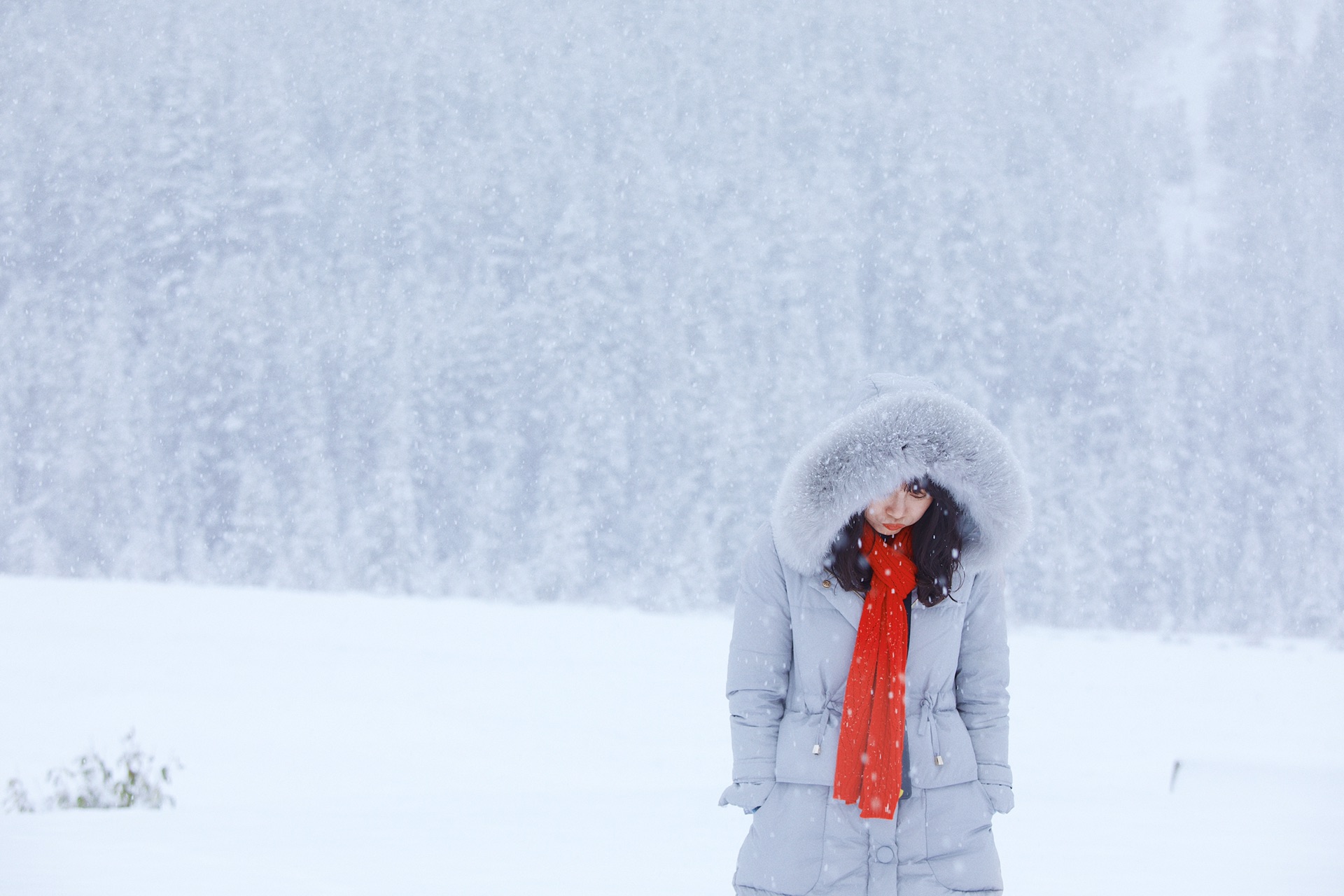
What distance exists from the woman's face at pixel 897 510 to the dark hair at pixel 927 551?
0.06 feet

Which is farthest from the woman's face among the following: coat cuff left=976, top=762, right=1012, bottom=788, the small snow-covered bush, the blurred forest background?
the blurred forest background

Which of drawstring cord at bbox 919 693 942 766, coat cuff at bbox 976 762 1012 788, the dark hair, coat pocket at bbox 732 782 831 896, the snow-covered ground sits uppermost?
the dark hair

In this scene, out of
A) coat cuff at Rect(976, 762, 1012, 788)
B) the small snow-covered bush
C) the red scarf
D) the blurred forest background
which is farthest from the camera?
the blurred forest background

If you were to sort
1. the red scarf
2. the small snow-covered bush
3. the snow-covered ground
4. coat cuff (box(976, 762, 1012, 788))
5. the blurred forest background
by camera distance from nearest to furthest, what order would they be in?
the red scarf, coat cuff (box(976, 762, 1012, 788)), the snow-covered ground, the small snow-covered bush, the blurred forest background

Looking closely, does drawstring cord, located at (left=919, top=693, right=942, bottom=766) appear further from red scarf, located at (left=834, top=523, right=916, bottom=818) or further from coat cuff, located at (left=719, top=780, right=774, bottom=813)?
coat cuff, located at (left=719, top=780, right=774, bottom=813)

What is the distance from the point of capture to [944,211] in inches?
1548

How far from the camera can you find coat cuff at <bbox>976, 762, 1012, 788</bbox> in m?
1.99

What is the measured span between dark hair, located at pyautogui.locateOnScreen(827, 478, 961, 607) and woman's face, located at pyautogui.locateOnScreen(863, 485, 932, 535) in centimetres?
2

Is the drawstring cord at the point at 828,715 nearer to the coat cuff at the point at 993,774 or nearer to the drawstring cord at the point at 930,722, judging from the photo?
the drawstring cord at the point at 930,722

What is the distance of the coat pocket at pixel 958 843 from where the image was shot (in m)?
1.90

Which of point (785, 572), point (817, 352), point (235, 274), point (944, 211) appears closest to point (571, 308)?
point (817, 352)

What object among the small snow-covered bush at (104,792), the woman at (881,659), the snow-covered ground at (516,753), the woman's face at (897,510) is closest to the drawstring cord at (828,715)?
the woman at (881,659)

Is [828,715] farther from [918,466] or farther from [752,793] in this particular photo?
[918,466]

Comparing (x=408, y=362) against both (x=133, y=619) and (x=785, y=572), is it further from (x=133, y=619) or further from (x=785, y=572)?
(x=785, y=572)
